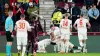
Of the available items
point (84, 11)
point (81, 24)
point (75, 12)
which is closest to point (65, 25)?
point (81, 24)

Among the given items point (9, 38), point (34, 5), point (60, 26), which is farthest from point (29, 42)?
point (34, 5)

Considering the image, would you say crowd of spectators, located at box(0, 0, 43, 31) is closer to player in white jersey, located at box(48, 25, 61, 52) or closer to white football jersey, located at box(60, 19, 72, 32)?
player in white jersey, located at box(48, 25, 61, 52)

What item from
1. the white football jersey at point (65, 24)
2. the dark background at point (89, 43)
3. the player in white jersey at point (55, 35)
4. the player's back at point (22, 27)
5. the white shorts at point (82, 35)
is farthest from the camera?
the dark background at point (89, 43)

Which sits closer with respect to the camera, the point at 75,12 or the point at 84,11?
the point at 84,11

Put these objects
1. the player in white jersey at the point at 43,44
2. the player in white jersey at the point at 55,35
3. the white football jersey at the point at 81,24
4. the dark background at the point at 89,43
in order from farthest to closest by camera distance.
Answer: the dark background at the point at 89,43 → the player in white jersey at the point at 43,44 → the player in white jersey at the point at 55,35 → the white football jersey at the point at 81,24

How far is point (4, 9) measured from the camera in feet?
116

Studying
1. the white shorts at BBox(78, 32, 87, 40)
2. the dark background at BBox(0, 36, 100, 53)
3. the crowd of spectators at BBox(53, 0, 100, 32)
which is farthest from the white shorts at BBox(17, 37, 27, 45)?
the crowd of spectators at BBox(53, 0, 100, 32)

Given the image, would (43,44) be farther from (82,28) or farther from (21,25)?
(21,25)

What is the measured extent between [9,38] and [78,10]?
29.5 feet

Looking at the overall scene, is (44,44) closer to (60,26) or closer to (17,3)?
(60,26)

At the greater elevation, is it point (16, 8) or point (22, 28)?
point (16, 8)

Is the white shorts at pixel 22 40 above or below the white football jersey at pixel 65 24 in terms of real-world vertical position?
below

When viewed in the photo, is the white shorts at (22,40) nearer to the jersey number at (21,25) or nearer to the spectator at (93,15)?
the jersey number at (21,25)

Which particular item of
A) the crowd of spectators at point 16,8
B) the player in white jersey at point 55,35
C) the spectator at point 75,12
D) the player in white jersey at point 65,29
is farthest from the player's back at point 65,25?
the crowd of spectators at point 16,8
